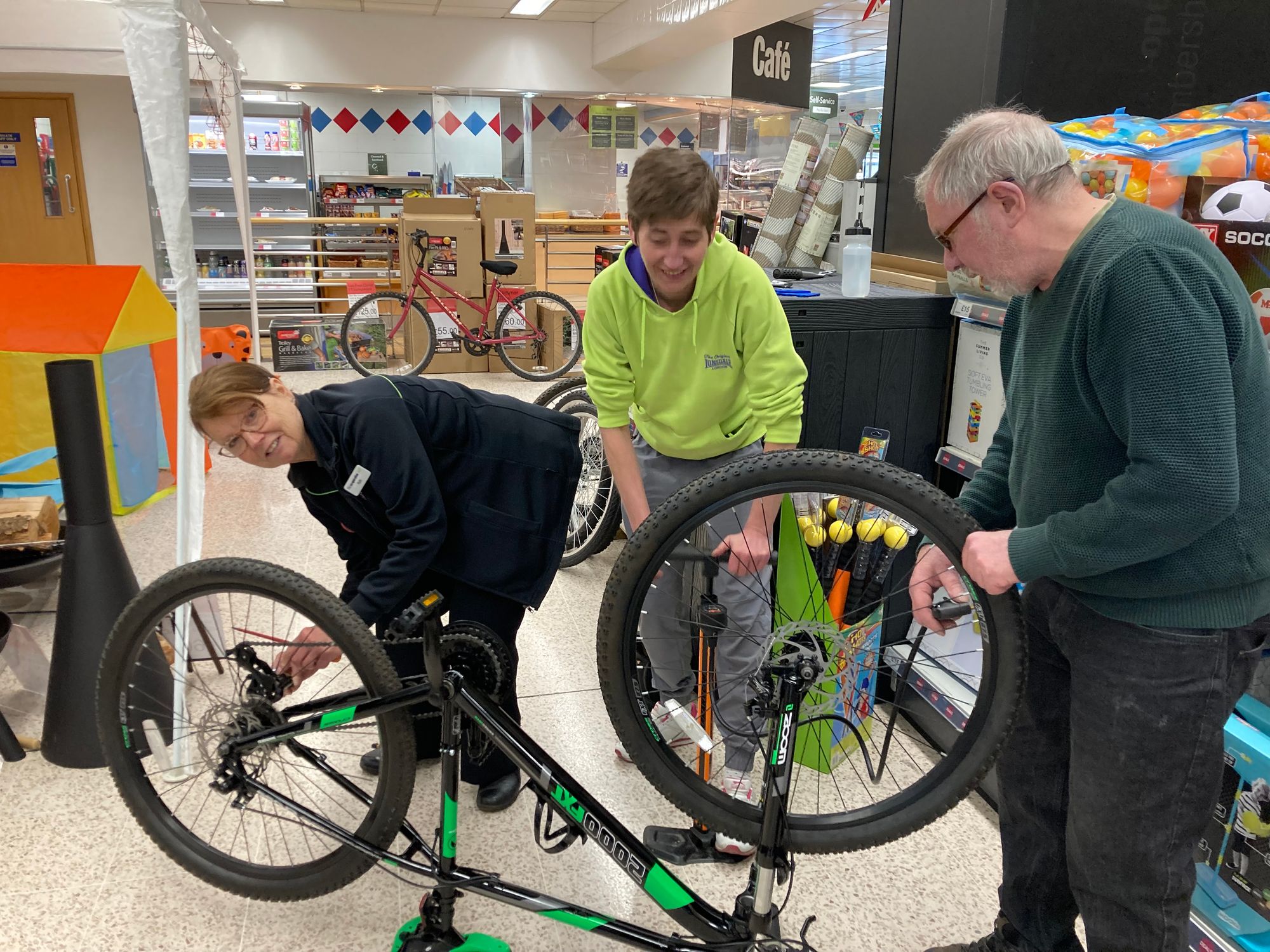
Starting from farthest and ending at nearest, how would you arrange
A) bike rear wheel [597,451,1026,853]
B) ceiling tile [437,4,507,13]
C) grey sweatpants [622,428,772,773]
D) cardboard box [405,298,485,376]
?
ceiling tile [437,4,507,13]
cardboard box [405,298,485,376]
grey sweatpants [622,428,772,773]
bike rear wheel [597,451,1026,853]

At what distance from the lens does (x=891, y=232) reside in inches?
123

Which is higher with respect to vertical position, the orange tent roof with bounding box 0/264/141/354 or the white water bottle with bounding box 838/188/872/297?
the white water bottle with bounding box 838/188/872/297

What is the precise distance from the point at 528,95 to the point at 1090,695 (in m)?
11.2

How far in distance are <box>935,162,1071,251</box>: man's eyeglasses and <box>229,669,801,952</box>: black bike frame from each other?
101 centimetres

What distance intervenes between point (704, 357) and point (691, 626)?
718mm

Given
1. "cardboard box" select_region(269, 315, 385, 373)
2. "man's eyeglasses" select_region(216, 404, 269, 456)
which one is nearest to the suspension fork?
"man's eyeglasses" select_region(216, 404, 269, 456)

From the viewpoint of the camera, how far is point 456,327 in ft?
25.1

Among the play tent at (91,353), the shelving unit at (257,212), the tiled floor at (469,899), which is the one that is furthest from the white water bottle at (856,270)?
the shelving unit at (257,212)

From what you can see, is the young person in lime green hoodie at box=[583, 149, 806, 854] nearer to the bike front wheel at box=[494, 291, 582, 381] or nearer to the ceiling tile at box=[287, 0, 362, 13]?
the bike front wheel at box=[494, 291, 582, 381]

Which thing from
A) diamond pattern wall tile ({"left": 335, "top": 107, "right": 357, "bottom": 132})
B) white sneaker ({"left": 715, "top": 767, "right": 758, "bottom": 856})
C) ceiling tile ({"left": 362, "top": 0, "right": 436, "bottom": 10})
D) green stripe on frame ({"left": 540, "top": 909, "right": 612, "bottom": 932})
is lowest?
white sneaker ({"left": 715, "top": 767, "right": 758, "bottom": 856})

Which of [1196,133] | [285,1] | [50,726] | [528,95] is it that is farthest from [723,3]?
[50,726]

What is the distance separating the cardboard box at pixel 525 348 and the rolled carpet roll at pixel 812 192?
4783mm

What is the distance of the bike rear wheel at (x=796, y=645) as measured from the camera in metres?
1.23

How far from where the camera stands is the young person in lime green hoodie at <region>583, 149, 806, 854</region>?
5.66ft
